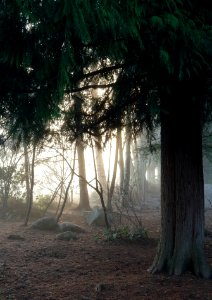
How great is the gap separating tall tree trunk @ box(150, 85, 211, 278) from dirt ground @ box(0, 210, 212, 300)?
0.37 metres

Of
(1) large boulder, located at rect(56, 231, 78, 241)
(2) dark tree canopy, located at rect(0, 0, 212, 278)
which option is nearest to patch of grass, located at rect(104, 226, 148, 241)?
(1) large boulder, located at rect(56, 231, 78, 241)

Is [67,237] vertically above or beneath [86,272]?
above

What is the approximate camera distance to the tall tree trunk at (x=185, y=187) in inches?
279

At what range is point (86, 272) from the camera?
7918 mm

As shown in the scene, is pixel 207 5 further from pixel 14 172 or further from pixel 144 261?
pixel 14 172

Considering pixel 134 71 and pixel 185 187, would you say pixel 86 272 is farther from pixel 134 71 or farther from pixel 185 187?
pixel 134 71

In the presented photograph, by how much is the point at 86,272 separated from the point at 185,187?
2758mm

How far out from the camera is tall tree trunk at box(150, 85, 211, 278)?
7.08 metres

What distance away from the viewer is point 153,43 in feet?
14.9

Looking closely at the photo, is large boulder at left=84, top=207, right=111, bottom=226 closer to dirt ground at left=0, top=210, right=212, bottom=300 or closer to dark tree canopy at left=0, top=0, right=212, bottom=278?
dirt ground at left=0, top=210, right=212, bottom=300

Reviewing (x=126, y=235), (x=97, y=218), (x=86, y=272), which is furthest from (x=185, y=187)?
(x=97, y=218)

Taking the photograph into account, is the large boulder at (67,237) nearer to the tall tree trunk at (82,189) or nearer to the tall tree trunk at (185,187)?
the tall tree trunk at (185,187)

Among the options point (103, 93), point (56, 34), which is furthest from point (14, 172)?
point (56, 34)

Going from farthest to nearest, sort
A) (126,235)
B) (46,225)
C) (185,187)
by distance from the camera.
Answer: (46,225) < (126,235) < (185,187)
